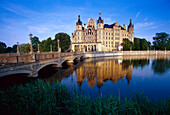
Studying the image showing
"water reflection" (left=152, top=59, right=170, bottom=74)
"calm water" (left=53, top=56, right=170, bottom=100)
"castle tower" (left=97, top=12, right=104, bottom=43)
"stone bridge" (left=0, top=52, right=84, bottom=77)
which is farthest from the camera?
"castle tower" (left=97, top=12, right=104, bottom=43)

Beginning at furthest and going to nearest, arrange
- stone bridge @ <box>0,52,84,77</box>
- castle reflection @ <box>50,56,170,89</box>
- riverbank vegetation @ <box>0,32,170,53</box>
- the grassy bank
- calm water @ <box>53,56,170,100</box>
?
riverbank vegetation @ <box>0,32,170,53</box> → castle reflection @ <box>50,56,170,89</box> → calm water @ <box>53,56,170,100</box> → stone bridge @ <box>0,52,84,77</box> → the grassy bank

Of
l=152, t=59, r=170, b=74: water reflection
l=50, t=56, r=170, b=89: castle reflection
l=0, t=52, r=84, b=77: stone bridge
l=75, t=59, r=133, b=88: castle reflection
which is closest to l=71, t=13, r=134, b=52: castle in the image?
l=152, t=59, r=170, b=74: water reflection

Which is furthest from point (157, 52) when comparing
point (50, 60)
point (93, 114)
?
point (93, 114)

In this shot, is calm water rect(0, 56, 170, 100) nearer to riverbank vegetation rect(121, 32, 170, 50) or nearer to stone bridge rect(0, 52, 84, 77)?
stone bridge rect(0, 52, 84, 77)

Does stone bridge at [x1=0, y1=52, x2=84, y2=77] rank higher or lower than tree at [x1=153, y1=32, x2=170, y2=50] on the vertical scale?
lower

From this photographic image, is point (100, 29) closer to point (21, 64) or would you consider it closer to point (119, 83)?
point (119, 83)

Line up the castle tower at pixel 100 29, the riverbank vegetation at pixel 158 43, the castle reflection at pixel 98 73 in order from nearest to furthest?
the castle reflection at pixel 98 73, the castle tower at pixel 100 29, the riverbank vegetation at pixel 158 43

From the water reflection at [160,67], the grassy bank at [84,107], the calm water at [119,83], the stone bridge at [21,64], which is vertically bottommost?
the calm water at [119,83]

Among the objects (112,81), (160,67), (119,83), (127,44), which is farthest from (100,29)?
(119,83)

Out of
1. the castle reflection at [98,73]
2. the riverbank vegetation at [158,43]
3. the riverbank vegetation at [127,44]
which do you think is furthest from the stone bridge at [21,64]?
the riverbank vegetation at [158,43]

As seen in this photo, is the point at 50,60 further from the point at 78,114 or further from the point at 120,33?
A: the point at 120,33

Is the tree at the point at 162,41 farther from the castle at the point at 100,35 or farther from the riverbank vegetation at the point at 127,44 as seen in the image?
the castle at the point at 100,35

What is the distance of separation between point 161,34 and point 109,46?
163 feet

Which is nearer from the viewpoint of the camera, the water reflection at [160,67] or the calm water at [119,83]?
the calm water at [119,83]
